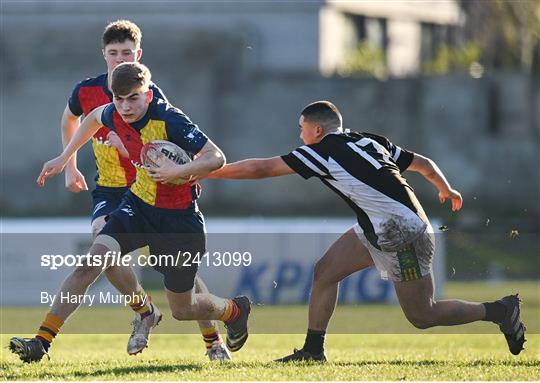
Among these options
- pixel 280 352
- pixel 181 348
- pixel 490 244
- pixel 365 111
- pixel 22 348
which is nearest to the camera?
pixel 22 348

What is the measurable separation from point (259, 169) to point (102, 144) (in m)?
1.57

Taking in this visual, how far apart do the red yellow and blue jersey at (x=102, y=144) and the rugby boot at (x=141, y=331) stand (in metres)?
0.96

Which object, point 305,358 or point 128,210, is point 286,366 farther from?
point 128,210

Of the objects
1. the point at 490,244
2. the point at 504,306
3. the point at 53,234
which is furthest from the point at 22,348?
the point at 490,244

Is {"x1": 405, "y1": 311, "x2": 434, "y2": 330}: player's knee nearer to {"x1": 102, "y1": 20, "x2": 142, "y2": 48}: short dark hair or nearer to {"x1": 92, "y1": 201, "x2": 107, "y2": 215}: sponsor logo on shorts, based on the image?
{"x1": 92, "y1": 201, "x2": 107, "y2": 215}: sponsor logo on shorts

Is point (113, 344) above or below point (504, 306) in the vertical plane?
below

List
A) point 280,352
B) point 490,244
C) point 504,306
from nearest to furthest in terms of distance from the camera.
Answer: point 504,306, point 280,352, point 490,244

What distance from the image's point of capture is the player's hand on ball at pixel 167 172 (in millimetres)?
9070

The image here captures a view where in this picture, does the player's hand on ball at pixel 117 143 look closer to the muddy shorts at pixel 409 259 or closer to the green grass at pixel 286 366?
the green grass at pixel 286 366

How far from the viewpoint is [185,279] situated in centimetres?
951

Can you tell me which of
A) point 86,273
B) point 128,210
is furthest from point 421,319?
point 86,273

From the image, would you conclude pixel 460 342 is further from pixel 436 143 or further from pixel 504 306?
pixel 436 143

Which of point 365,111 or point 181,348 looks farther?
point 365,111

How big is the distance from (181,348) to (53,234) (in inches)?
266
